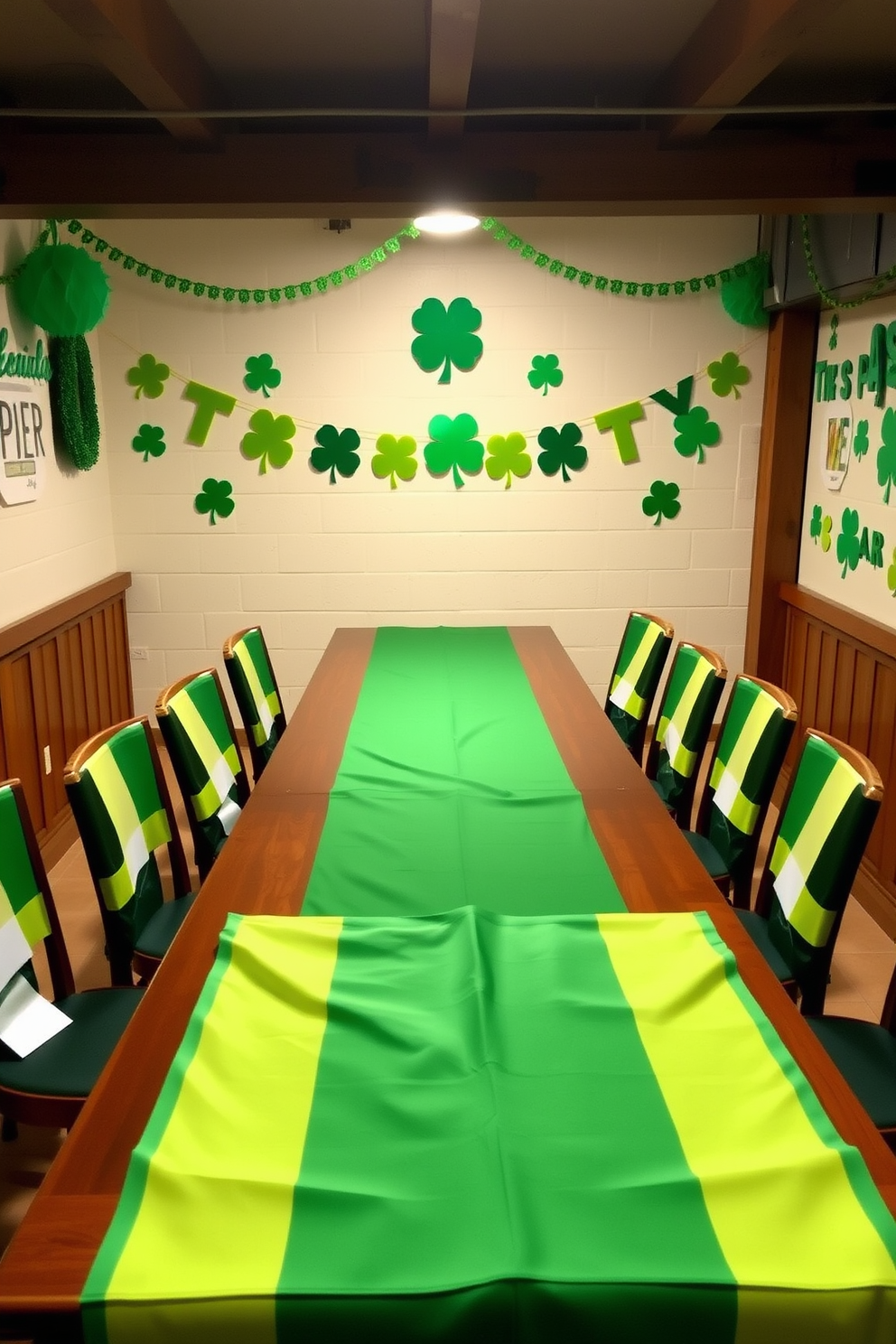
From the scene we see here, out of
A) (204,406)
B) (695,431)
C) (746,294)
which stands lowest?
(695,431)

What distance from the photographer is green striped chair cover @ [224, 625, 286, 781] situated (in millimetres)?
3146

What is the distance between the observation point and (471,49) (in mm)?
1967

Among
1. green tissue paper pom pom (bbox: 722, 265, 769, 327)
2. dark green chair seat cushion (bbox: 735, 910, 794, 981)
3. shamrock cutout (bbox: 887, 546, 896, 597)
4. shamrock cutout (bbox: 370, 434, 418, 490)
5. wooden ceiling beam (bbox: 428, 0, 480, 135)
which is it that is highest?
wooden ceiling beam (bbox: 428, 0, 480, 135)

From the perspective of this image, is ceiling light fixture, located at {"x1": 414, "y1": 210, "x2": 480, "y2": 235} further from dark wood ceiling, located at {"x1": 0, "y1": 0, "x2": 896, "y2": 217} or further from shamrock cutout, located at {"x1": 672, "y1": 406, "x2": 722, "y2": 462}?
shamrock cutout, located at {"x1": 672, "y1": 406, "x2": 722, "y2": 462}

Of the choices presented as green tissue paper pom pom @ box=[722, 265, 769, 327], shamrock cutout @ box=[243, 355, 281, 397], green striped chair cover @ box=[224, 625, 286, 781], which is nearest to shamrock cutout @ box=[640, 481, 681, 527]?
green tissue paper pom pom @ box=[722, 265, 769, 327]

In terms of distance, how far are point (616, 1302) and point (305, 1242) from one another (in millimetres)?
304

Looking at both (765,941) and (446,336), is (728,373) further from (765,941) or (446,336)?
(765,941)

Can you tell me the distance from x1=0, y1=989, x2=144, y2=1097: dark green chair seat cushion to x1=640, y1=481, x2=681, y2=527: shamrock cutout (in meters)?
3.45

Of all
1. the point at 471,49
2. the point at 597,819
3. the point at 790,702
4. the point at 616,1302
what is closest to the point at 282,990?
the point at 616,1302

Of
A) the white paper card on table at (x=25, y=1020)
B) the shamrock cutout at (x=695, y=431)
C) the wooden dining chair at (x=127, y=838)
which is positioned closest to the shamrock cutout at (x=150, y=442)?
the shamrock cutout at (x=695, y=431)

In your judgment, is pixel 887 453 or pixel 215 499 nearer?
pixel 887 453

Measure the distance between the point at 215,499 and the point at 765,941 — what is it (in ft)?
11.1

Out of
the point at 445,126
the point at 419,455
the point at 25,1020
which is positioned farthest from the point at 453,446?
the point at 25,1020

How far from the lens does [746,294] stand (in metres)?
4.52
